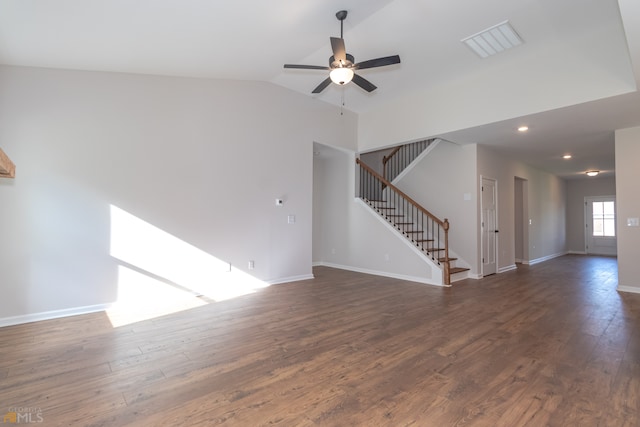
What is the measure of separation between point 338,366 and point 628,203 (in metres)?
5.71

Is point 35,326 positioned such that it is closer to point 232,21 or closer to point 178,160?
point 178,160

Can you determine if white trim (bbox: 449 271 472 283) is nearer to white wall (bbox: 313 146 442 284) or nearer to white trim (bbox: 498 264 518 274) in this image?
white wall (bbox: 313 146 442 284)

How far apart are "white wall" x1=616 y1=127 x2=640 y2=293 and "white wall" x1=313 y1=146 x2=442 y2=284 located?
2924 mm

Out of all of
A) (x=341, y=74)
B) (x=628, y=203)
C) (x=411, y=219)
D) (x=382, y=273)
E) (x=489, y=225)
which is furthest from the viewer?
(x=411, y=219)

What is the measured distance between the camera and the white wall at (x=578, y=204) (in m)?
10.4

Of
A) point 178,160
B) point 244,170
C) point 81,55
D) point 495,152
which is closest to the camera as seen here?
point 81,55

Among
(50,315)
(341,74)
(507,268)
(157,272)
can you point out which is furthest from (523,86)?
(50,315)

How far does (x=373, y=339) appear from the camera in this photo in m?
2.98

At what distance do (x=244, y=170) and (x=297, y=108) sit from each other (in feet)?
5.55

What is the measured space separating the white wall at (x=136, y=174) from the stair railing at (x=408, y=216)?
206 centimetres

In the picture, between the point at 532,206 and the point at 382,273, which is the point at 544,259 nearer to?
the point at 532,206

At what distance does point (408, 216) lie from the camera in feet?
24.3

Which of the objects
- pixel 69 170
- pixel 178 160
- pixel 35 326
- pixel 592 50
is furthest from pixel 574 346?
pixel 69 170

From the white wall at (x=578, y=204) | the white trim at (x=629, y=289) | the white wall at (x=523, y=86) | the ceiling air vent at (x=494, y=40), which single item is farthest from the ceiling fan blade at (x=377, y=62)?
the white wall at (x=578, y=204)
